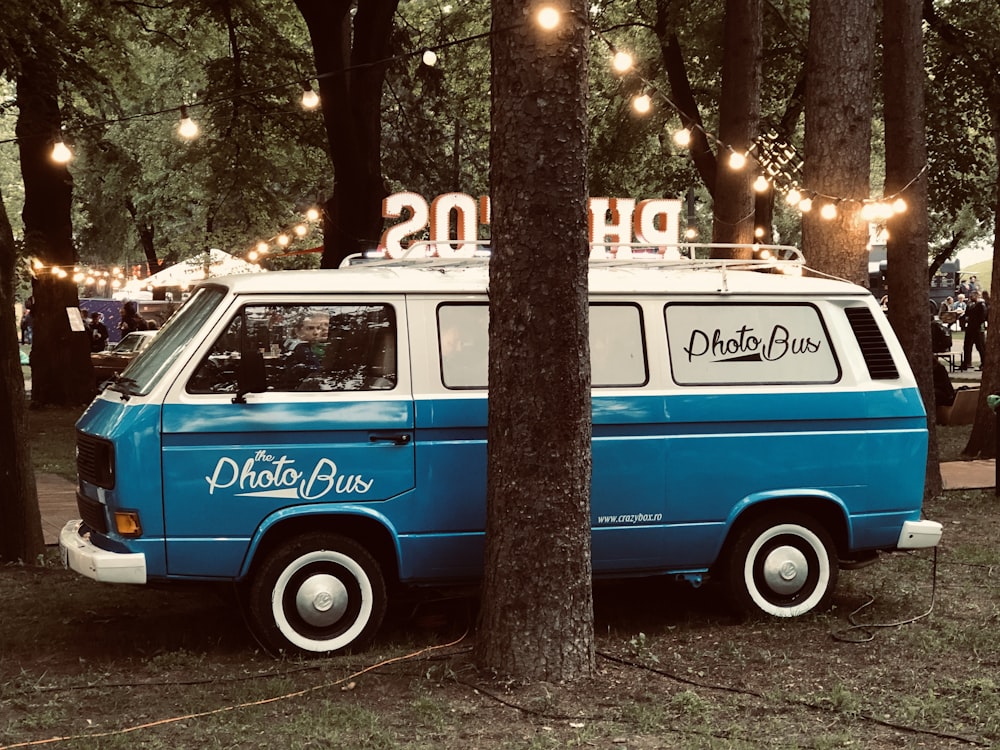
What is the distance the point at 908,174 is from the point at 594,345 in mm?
6798

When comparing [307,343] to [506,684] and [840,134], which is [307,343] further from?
[840,134]

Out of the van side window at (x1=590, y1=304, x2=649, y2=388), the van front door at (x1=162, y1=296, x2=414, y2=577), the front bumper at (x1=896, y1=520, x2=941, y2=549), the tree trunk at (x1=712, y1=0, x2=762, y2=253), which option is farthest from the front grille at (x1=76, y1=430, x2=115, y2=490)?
the tree trunk at (x1=712, y1=0, x2=762, y2=253)

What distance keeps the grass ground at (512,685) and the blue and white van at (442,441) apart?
0.40m

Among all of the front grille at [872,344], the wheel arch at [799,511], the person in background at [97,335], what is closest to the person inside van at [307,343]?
the wheel arch at [799,511]

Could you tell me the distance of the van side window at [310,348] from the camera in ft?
22.4

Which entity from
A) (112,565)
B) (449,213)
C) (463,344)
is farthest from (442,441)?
(449,213)

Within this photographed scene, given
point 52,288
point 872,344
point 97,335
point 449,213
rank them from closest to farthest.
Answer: point 872,344
point 449,213
point 52,288
point 97,335

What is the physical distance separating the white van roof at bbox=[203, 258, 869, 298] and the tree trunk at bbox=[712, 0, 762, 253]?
26.8 feet

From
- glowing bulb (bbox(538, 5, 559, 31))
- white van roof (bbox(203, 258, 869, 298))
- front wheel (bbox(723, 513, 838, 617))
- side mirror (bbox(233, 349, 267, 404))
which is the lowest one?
front wheel (bbox(723, 513, 838, 617))

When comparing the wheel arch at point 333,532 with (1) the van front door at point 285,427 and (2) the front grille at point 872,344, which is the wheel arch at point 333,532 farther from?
(2) the front grille at point 872,344

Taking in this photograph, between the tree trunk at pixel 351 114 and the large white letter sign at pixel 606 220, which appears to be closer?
the large white letter sign at pixel 606 220

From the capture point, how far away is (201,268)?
38.4m

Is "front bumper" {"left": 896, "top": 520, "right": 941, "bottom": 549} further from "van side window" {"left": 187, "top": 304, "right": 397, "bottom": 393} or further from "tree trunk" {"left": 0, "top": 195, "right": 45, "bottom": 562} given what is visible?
"tree trunk" {"left": 0, "top": 195, "right": 45, "bottom": 562}

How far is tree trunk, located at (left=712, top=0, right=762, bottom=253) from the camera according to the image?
630 inches
